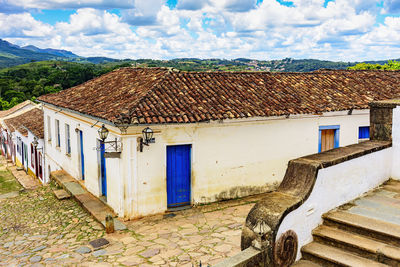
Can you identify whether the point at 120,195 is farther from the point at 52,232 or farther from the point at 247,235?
the point at 247,235

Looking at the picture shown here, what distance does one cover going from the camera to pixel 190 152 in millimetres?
10039

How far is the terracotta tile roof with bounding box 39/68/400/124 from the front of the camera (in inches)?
380

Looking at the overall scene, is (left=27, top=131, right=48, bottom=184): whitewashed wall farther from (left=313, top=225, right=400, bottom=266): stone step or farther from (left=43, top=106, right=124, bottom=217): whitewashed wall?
(left=313, top=225, right=400, bottom=266): stone step

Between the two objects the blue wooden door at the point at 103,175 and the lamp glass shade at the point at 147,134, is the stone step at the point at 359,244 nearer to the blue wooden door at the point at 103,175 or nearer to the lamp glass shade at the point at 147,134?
the lamp glass shade at the point at 147,134

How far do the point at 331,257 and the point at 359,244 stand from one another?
16.6 inches

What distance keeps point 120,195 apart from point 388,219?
6.32 meters

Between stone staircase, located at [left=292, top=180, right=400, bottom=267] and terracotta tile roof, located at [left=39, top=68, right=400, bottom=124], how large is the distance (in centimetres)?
494

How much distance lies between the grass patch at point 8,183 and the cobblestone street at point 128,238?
11.2m

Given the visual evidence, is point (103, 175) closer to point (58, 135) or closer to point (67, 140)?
point (67, 140)

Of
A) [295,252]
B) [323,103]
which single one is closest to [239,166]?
[323,103]

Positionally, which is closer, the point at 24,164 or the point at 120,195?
the point at 120,195

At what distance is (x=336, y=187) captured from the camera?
534 cm

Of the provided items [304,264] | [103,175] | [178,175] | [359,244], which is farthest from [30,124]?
[359,244]

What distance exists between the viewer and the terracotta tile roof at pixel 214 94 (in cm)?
964
